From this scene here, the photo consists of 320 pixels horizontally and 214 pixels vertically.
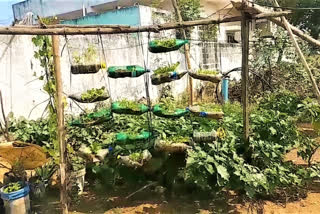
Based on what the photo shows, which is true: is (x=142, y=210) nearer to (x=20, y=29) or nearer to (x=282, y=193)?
(x=282, y=193)

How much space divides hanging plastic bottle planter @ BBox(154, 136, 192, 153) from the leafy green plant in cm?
164

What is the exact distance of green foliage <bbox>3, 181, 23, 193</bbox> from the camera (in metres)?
3.69

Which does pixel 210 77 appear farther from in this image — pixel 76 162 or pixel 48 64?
pixel 76 162

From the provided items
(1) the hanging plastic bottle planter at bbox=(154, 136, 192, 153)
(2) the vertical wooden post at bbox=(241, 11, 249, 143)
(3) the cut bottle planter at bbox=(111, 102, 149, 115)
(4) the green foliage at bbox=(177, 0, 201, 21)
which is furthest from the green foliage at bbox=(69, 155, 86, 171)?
(4) the green foliage at bbox=(177, 0, 201, 21)

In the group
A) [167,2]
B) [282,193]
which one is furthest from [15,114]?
[167,2]

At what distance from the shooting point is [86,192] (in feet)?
14.7

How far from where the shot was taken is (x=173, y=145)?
383 centimetres

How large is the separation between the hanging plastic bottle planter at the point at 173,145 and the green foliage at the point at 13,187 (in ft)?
5.37

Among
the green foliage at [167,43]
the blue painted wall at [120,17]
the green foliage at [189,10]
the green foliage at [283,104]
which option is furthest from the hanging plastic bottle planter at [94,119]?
the green foliage at [189,10]

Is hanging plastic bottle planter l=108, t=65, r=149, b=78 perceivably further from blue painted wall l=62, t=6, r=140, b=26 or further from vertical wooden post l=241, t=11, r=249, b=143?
blue painted wall l=62, t=6, r=140, b=26

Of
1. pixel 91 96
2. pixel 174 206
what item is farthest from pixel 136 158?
pixel 91 96

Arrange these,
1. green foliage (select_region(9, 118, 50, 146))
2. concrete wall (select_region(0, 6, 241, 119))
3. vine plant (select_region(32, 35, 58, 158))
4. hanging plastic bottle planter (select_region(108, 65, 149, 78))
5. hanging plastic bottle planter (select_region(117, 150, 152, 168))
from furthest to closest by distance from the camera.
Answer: concrete wall (select_region(0, 6, 241, 119))
green foliage (select_region(9, 118, 50, 146))
hanging plastic bottle planter (select_region(117, 150, 152, 168))
hanging plastic bottle planter (select_region(108, 65, 149, 78))
vine plant (select_region(32, 35, 58, 158))

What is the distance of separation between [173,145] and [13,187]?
190cm

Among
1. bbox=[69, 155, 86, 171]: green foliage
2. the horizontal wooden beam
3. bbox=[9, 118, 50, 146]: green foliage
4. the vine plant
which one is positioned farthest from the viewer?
bbox=[9, 118, 50, 146]: green foliage
